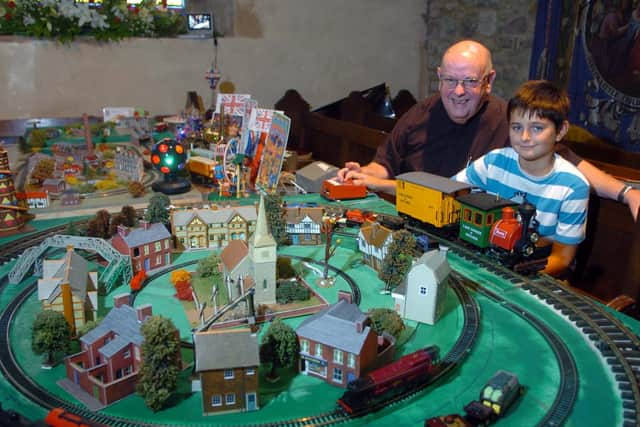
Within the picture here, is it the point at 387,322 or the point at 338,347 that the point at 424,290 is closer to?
the point at 387,322

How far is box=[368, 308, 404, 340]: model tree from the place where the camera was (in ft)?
9.65

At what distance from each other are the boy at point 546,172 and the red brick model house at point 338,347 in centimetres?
166

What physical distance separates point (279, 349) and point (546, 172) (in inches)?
85.0

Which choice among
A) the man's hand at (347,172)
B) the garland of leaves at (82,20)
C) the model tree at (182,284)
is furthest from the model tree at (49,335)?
the garland of leaves at (82,20)

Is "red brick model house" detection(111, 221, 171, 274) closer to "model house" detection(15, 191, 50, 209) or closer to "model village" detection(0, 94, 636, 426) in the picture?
"model village" detection(0, 94, 636, 426)

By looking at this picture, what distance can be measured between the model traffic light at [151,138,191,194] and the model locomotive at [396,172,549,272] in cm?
218

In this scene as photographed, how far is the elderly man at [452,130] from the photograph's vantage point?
4.59m

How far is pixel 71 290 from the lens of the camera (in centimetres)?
296

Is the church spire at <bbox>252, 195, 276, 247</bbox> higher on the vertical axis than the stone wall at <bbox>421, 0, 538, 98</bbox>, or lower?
lower

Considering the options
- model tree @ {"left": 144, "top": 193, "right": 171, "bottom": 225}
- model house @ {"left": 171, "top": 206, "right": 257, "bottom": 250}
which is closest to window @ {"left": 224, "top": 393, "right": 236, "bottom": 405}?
model house @ {"left": 171, "top": 206, "right": 257, "bottom": 250}

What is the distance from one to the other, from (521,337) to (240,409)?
1478 mm

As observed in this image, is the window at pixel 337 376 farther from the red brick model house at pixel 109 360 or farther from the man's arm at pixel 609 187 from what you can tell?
the man's arm at pixel 609 187

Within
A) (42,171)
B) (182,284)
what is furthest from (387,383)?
(42,171)

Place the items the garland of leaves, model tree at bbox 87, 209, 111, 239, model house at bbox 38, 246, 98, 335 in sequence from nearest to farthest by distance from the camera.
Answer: model house at bbox 38, 246, 98, 335 < model tree at bbox 87, 209, 111, 239 < the garland of leaves
